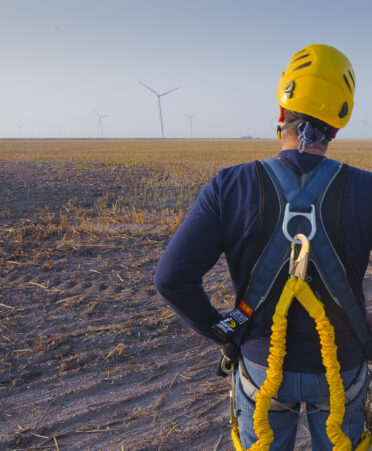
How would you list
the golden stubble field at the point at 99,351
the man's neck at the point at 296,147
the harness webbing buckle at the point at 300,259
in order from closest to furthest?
the harness webbing buckle at the point at 300,259, the man's neck at the point at 296,147, the golden stubble field at the point at 99,351

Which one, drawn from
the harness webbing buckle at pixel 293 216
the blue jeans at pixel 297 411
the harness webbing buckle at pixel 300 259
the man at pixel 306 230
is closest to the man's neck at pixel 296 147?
the man at pixel 306 230

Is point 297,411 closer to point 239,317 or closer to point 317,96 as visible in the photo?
point 239,317

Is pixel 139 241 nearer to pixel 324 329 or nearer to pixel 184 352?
pixel 184 352

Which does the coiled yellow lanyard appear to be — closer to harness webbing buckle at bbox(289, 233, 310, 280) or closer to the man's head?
harness webbing buckle at bbox(289, 233, 310, 280)

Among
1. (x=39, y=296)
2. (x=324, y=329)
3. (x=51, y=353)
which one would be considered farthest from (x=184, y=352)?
(x=324, y=329)

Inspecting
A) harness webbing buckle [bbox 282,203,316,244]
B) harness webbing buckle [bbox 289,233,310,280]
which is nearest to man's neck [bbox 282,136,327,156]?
harness webbing buckle [bbox 282,203,316,244]

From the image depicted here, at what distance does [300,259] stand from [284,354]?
0.38 meters

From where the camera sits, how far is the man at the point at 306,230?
1.46 meters

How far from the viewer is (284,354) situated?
149cm

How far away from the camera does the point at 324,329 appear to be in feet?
4.78

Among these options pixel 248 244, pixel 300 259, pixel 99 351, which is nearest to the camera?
pixel 300 259

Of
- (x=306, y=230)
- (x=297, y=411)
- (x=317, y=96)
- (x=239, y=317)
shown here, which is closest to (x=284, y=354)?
(x=239, y=317)

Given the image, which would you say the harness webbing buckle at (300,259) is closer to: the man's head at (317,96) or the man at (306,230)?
the man at (306,230)

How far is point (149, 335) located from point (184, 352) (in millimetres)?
468
